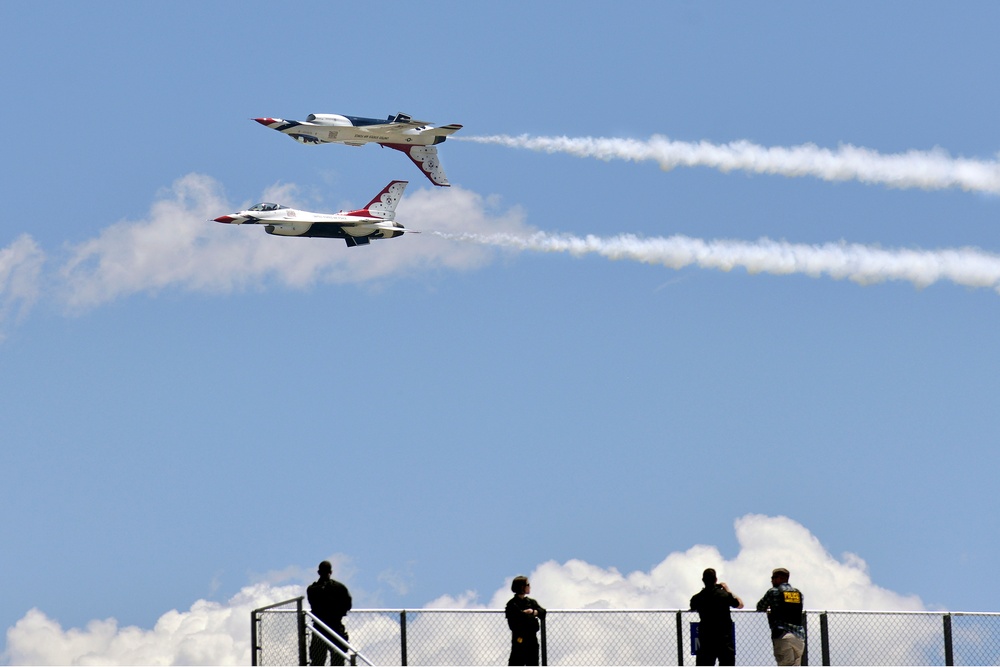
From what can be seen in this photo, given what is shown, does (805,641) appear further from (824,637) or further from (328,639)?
(328,639)

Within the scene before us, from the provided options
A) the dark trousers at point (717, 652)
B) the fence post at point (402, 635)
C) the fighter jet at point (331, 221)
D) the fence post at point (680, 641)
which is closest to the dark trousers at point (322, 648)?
the fence post at point (402, 635)

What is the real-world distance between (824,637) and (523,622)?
495 centimetres

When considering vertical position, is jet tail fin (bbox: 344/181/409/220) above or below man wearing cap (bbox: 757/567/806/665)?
above

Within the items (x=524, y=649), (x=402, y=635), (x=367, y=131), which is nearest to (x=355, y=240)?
(x=367, y=131)

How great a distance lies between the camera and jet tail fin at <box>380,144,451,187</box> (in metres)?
62.1

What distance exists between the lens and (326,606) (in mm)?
24266

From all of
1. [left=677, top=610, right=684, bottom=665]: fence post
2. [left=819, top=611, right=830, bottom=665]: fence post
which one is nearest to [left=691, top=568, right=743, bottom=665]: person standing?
[left=677, top=610, right=684, bottom=665]: fence post

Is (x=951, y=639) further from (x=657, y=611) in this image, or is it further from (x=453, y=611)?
(x=453, y=611)

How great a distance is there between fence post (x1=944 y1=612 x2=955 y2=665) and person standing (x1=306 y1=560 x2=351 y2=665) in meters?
9.49

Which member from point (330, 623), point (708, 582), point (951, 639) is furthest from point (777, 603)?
point (330, 623)

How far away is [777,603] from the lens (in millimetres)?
22891

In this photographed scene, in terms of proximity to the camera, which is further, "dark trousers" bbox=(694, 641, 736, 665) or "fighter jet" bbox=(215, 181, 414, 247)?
"fighter jet" bbox=(215, 181, 414, 247)

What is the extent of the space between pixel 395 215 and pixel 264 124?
26.7ft

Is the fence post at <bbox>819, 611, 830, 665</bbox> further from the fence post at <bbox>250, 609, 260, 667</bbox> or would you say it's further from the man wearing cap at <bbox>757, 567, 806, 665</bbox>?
the fence post at <bbox>250, 609, 260, 667</bbox>
